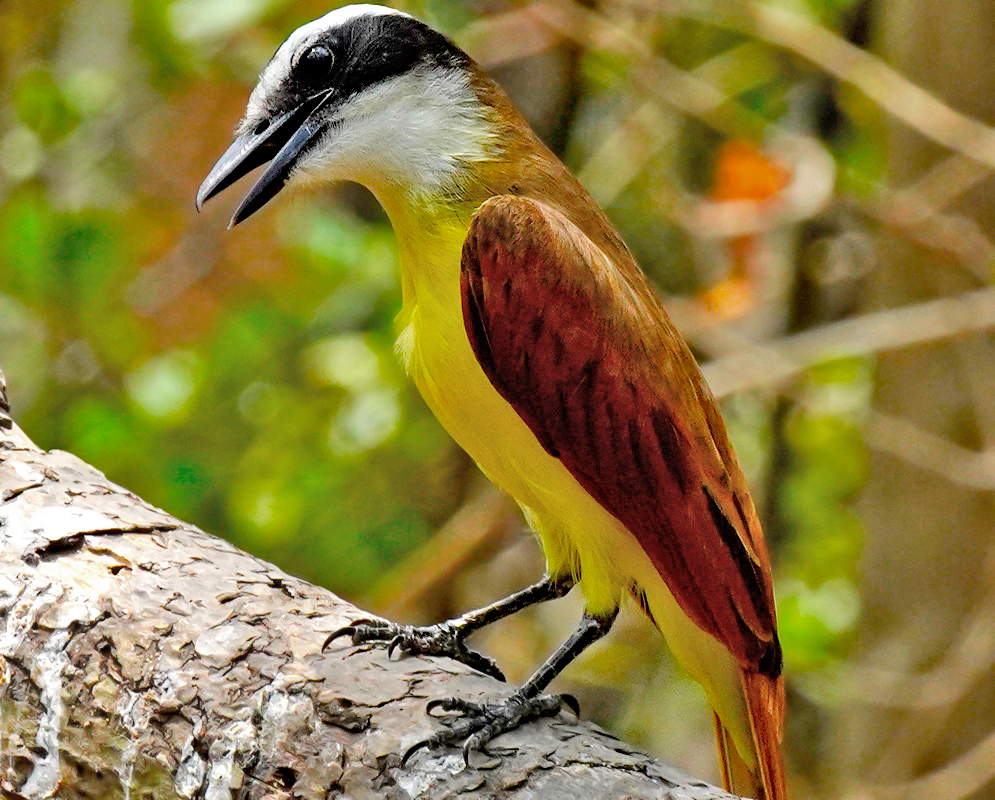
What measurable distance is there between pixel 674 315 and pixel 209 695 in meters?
2.94

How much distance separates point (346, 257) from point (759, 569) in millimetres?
2442

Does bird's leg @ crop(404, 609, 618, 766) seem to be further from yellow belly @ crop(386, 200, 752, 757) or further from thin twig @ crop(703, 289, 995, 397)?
thin twig @ crop(703, 289, 995, 397)

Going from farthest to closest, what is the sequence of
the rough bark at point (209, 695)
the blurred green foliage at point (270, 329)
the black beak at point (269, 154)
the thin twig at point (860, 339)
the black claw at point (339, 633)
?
1. the blurred green foliage at point (270, 329)
2. the thin twig at point (860, 339)
3. the black beak at point (269, 154)
4. the black claw at point (339, 633)
5. the rough bark at point (209, 695)

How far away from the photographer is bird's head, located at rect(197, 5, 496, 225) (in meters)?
2.46

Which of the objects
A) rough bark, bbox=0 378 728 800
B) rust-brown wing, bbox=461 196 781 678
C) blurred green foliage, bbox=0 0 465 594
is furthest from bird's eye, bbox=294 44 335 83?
blurred green foliage, bbox=0 0 465 594

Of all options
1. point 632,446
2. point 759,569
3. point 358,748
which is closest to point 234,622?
point 358,748

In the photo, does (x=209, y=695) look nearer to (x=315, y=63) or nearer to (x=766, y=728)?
(x=766, y=728)

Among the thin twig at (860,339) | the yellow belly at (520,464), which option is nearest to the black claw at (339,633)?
the yellow belly at (520,464)

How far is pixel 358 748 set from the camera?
192cm

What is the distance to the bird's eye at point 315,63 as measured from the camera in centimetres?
250

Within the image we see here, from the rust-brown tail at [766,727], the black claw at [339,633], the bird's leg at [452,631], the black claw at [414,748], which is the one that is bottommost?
the rust-brown tail at [766,727]

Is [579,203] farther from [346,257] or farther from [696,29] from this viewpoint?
[696,29]

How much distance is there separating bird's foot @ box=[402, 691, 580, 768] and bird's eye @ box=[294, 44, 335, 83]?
1283mm

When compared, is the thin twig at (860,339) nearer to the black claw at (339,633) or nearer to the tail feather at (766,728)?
the tail feather at (766,728)
